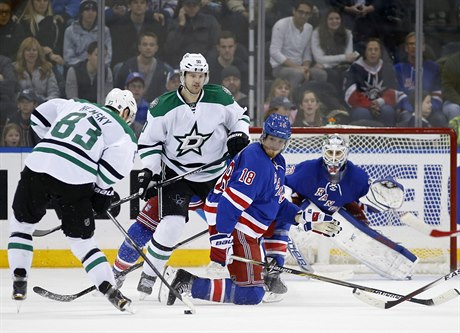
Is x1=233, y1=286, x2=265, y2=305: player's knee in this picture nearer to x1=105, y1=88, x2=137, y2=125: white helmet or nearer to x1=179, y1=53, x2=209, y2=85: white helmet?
x1=105, y1=88, x2=137, y2=125: white helmet

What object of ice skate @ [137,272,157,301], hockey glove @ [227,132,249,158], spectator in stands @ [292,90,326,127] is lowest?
ice skate @ [137,272,157,301]

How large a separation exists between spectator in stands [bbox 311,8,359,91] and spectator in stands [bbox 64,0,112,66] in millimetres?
1279

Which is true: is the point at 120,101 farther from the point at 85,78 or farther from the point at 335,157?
the point at 85,78

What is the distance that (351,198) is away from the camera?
19.0ft

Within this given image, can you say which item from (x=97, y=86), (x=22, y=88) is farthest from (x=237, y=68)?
(x=22, y=88)

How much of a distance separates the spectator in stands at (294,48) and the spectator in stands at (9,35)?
148 centimetres

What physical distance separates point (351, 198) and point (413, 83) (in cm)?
143

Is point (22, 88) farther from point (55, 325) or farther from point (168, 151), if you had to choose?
point (55, 325)

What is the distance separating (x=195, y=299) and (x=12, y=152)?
1.96 meters

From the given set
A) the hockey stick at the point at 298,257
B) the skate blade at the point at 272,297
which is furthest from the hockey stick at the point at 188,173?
the hockey stick at the point at 298,257

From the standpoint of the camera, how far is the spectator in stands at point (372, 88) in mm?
Answer: 6926

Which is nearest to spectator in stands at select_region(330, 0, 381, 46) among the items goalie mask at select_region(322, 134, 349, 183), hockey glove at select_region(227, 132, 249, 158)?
goalie mask at select_region(322, 134, 349, 183)

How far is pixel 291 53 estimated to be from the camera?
6.89m

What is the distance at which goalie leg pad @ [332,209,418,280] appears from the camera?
19.5 ft
